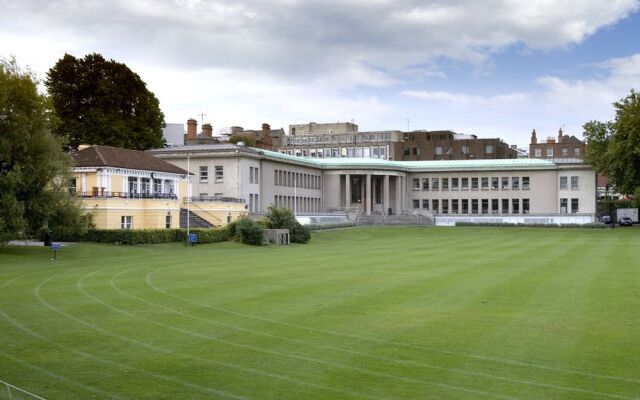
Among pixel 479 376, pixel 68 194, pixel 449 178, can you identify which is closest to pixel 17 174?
pixel 68 194

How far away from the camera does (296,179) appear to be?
96.6 meters

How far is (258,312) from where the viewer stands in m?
19.5

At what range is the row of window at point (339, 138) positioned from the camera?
519 ft

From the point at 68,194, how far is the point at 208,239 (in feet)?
49.4

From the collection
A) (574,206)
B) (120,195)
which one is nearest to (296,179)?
(574,206)

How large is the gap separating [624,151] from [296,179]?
40.1 meters

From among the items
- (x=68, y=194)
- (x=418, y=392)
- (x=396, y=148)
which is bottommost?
(x=418, y=392)

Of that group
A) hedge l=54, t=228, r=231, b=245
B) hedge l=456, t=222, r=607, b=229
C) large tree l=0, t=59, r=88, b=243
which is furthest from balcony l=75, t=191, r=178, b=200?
hedge l=456, t=222, r=607, b=229

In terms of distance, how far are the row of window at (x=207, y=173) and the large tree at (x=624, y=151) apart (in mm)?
44955

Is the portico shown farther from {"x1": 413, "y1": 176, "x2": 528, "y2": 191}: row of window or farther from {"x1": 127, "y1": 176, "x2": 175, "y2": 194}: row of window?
{"x1": 127, "y1": 176, "x2": 175, "y2": 194}: row of window

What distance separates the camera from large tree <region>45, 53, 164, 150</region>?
7919 centimetres

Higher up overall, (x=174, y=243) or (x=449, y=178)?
(x=449, y=178)

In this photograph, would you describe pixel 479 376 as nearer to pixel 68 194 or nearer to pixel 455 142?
pixel 68 194

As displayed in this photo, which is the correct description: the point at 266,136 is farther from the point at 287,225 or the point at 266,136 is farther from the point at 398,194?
the point at 287,225
